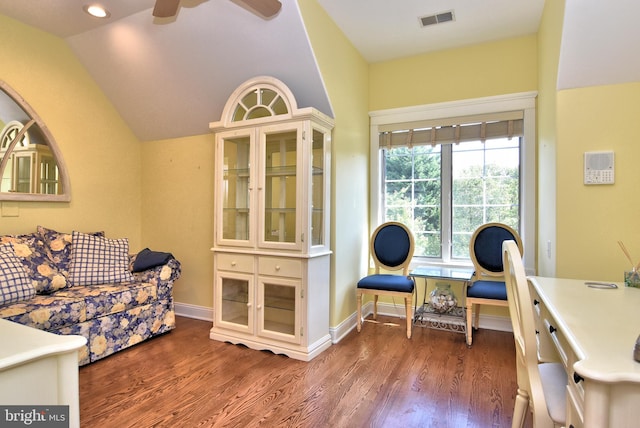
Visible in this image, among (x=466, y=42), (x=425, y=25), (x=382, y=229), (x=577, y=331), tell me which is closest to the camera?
(x=577, y=331)

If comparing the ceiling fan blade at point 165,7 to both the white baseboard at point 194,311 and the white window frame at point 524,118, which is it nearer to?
the white window frame at point 524,118

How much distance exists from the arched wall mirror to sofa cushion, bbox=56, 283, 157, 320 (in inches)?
40.0

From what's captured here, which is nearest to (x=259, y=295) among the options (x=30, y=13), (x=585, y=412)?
(x=585, y=412)

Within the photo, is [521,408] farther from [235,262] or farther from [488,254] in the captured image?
[235,262]

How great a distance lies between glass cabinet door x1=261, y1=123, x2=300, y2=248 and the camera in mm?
2861

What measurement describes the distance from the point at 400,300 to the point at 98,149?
142 inches

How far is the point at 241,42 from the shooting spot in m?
2.82

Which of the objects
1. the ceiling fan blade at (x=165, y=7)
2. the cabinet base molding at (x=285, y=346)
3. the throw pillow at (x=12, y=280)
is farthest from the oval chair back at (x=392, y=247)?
the throw pillow at (x=12, y=280)

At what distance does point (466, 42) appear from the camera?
11.2ft

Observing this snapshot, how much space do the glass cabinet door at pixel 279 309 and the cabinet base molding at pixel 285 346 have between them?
0.23 ft

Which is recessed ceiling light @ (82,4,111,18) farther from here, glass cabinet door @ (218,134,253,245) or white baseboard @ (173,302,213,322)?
white baseboard @ (173,302,213,322)

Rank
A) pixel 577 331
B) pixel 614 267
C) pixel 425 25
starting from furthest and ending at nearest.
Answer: pixel 425 25 < pixel 614 267 < pixel 577 331

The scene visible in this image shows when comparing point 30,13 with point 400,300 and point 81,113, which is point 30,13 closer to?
point 81,113

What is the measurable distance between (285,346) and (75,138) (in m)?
2.93
